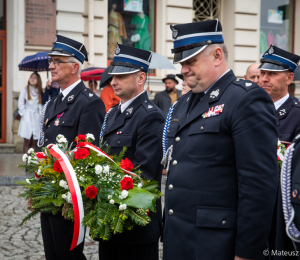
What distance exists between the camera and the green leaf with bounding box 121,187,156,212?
248 cm

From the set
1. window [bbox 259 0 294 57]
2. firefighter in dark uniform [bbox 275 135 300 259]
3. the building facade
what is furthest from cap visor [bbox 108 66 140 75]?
window [bbox 259 0 294 57]

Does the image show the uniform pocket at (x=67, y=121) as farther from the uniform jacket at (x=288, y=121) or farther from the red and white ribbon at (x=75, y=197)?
the uniform jacket at (x=288, y=121)

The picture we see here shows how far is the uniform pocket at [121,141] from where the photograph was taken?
299 centimetres

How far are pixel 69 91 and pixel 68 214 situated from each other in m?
1.29

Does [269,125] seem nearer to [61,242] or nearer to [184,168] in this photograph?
[184,168]

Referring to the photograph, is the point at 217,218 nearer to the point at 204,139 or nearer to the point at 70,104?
the point at 204,139

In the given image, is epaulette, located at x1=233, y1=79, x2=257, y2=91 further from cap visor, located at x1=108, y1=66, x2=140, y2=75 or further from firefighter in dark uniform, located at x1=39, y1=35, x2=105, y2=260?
firefighter in dark uniform, located at x1=39, y1=35, x2=105, y2=260

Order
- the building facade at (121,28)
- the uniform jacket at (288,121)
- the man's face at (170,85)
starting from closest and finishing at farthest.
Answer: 1. the uniform jacket at (288,121)
2. the man's face at (170,85)
3. the building facade at (121,28)

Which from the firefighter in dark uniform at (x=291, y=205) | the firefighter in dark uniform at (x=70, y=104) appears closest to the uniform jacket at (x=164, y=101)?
the firefighter in dark uniform at (x=70, y=104)

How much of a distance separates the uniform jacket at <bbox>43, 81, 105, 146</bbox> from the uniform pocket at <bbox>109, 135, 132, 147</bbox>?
0.87 feet

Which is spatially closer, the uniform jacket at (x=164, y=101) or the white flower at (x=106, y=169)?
the white flower at (x=106, y=169)

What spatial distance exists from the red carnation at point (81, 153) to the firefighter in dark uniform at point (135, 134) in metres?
0.39

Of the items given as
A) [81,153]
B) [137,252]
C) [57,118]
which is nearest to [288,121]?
[137,252]

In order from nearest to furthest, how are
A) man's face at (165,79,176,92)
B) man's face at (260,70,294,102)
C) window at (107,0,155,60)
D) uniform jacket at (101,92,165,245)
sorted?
1. uniform jacket at (101,92,165,245)
2. man's face at (260,70,294,102)
3. man's face at (165,79,176,92)
4. window at (107,0,155,60)
